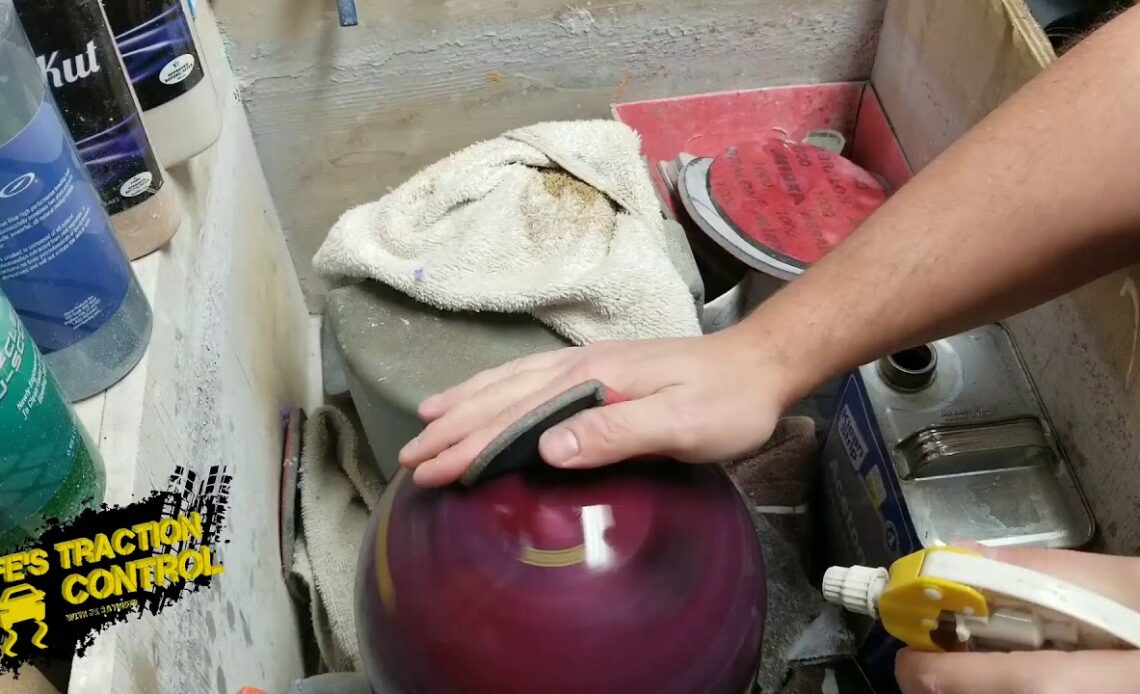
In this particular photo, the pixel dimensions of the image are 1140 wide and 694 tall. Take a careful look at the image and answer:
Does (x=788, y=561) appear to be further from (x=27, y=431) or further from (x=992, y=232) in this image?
(x=27, y=431)

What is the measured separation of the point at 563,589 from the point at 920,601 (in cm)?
20

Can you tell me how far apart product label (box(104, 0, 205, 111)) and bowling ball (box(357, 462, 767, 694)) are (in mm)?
391

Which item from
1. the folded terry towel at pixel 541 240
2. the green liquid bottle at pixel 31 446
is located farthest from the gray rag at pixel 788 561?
the green liquid bottle at pixel 31 446

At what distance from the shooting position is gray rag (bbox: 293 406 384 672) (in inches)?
37.2

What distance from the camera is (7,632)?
18.3 inches

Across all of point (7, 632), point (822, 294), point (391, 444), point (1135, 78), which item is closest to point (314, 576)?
point (391, 444)

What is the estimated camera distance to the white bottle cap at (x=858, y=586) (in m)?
0.52

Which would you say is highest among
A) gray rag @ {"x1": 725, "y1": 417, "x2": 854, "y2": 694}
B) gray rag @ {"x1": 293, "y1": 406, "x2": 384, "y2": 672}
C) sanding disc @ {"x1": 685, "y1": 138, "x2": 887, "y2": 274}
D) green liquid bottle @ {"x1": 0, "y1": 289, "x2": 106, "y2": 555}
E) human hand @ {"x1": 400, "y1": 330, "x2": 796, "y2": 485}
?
green liquid bottle @ {"x1": 0, "y1": 289, "x2": 106, "y2": 555}

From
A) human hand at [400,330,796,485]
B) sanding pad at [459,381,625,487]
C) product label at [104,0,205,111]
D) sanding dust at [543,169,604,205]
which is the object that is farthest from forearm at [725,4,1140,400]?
product label at [104,0,205,111]

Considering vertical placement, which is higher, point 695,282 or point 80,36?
point 80,36

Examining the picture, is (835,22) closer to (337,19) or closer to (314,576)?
(337,19)

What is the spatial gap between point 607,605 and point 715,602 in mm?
73

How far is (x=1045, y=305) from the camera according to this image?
2.78 feet

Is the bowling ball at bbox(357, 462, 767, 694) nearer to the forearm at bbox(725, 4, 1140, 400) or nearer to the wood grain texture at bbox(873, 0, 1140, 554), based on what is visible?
the forearm at bbox(725, 4, 1140, 400)
